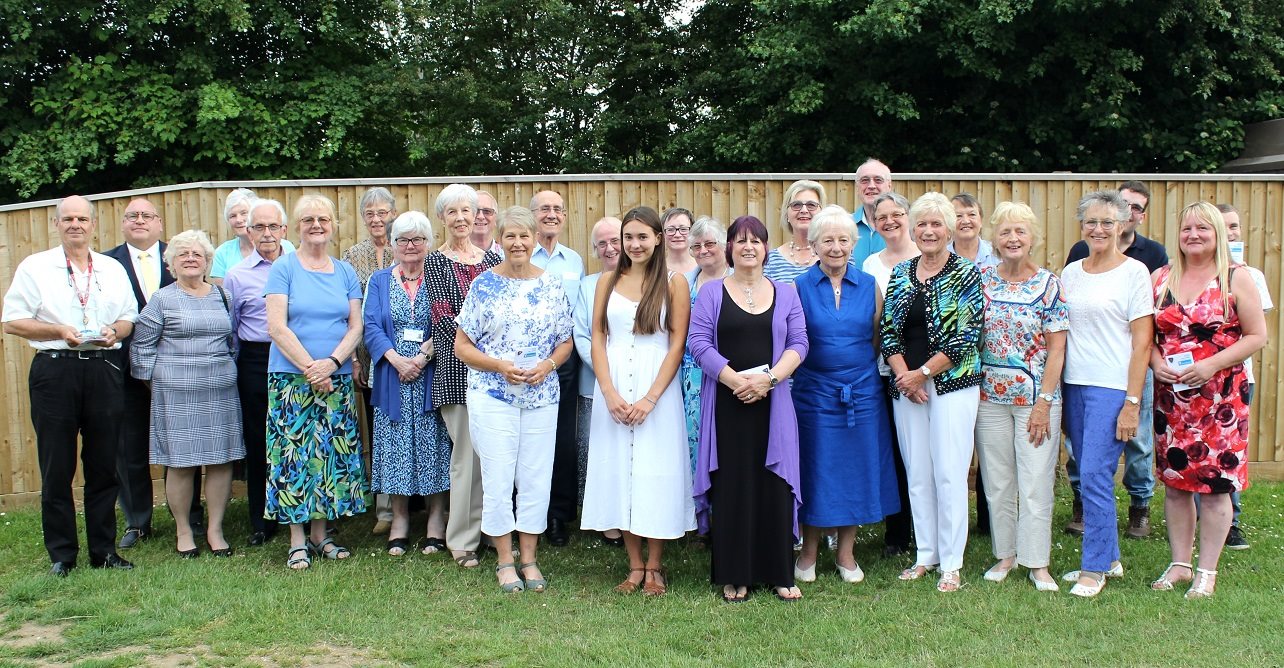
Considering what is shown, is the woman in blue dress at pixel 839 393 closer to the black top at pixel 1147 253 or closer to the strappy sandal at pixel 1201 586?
the strappy sandal at pixel 1201 586

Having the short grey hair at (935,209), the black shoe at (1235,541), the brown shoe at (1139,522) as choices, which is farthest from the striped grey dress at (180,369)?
the black shoe at (1235,541)

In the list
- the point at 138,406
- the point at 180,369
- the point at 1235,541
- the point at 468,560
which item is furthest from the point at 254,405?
the point at 1235,541

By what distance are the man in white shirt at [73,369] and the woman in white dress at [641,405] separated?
2.33 m

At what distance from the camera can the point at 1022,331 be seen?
417 cm

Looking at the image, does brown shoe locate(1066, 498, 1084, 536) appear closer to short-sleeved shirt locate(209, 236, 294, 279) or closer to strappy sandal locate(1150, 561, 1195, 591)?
strappy sandal locate(1150, 561, 1195, 591)

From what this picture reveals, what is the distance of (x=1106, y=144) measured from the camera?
11.3m

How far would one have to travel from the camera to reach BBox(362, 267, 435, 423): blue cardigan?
4840mm

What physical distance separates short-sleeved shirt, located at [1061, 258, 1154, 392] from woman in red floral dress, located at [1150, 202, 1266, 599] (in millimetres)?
151

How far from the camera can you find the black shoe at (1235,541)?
491 centimetres

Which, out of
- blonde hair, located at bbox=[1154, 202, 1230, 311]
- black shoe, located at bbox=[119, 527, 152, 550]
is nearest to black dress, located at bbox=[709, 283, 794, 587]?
blonde hair, located at bbox=[1154, 202, 1230, 311]

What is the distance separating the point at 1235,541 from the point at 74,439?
18.9ft

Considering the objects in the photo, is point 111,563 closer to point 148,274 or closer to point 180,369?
point 180,369

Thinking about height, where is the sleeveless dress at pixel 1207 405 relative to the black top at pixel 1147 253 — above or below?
below

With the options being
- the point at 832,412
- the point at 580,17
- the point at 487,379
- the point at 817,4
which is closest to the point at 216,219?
the point at 487,379
